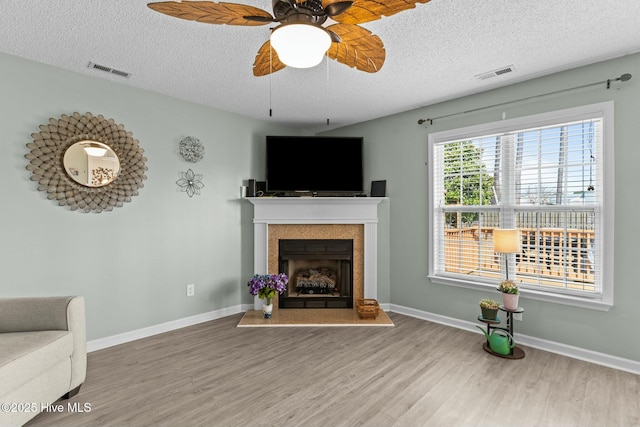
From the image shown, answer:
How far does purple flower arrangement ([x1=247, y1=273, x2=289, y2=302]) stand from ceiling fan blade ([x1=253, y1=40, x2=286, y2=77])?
7.65 feet

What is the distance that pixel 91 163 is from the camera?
8.98ft

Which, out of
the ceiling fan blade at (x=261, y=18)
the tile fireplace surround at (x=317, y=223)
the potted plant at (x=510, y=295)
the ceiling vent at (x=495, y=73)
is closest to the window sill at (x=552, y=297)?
the potted plant at (x=510, y=295)

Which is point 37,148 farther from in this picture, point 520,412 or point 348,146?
point 520,412

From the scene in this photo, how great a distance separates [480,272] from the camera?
3240 mm

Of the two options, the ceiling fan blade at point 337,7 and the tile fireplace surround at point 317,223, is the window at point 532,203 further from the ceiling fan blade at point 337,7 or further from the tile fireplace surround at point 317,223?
the ceiling fan blade at point 337,7

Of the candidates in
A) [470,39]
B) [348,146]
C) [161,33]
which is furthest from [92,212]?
[470,39]

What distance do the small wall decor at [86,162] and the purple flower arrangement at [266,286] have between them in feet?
5.04

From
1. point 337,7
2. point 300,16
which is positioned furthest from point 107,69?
point 337,7

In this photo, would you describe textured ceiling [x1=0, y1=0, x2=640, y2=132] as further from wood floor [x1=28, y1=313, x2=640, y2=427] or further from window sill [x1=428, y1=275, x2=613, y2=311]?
wood floor [x1=28, y1=313, x2=640, y2=427]

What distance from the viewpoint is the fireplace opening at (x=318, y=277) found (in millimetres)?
3928

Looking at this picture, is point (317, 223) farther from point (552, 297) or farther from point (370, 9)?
point (370, 9)

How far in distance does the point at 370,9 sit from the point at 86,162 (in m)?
2.68

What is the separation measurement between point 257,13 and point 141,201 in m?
2.40

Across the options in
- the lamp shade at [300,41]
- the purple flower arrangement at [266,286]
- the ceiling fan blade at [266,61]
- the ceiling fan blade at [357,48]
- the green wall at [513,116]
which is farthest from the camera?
the purple flower arrangement at [266,286]
